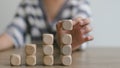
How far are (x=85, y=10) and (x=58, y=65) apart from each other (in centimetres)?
68

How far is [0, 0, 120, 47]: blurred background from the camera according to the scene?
6.39ft

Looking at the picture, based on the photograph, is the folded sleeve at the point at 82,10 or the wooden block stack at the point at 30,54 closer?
the wooden block stack at the point at 30,54

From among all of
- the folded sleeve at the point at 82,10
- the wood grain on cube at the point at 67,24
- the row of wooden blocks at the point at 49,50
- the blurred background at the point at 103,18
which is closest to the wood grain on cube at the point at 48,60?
the row of wooden blocks at the point at 49,50

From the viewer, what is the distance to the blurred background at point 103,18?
195 cm

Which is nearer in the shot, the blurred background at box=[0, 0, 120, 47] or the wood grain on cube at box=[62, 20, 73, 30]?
the wood grain on cube at box=[62, 20, 73, 30]

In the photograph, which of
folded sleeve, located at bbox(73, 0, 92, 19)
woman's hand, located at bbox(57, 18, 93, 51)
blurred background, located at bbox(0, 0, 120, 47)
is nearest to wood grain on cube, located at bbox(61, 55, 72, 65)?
woman's hand, located at bbox(57, 18, 93, 51)

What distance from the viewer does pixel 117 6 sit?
1948 millimetres

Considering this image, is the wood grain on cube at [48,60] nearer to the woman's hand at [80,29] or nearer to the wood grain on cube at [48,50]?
the wood grain on cube at [48,50]

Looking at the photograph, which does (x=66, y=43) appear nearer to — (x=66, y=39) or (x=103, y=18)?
(x=66, y=39)

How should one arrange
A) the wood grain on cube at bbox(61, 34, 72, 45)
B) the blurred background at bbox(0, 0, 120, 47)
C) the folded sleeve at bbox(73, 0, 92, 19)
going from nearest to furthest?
the wood grain on cube at bbox(61, 34, 72, 45), the folded sleeve at bbox(73, 0, 92, 19), the blurred background at bbox(0, 0, 120, 47)

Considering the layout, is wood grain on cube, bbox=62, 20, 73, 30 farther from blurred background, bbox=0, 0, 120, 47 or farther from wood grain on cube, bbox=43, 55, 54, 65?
blurred background, bbox=0, 0, 120, 47

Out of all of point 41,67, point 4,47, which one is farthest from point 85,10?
point 41,67

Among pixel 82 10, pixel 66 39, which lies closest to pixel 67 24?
pixel 66 39

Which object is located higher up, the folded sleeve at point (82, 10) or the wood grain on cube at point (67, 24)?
the folded sleeve at point (82, 10)
